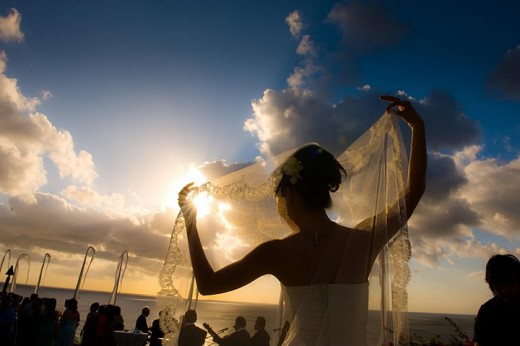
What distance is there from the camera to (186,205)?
2199 mm

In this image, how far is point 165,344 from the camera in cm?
230

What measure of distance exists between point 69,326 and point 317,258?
10.3 m

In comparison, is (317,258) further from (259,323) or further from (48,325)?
(48,325)

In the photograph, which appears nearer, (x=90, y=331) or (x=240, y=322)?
(x=240, y=322)

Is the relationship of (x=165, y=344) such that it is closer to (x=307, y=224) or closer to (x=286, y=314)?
(x=286, y=314)

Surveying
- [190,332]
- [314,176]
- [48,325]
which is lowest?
[48,325]

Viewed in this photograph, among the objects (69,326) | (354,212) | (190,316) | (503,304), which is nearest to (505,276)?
(503,304)

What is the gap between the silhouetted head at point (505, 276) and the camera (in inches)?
124

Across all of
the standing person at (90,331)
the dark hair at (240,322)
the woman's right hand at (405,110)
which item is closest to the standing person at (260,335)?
the dark hair at (240,322)

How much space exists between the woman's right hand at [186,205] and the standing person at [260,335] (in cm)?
80

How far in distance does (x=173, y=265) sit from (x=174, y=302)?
0.26m

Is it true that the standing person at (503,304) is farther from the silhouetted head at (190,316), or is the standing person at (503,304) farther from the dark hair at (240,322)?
the silhouetted head at (190,316)

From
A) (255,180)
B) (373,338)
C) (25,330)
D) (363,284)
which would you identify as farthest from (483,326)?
(25,330)

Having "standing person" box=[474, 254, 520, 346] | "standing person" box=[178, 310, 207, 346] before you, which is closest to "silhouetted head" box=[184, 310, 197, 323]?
"standing person" box=[178, 310, 207, 346]
